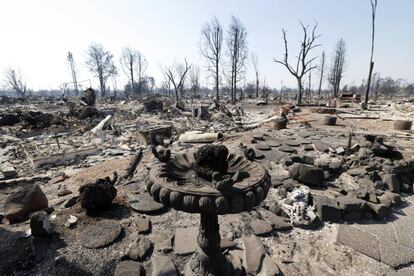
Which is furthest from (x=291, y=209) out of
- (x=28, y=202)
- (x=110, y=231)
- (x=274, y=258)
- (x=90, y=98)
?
(x=90, y=98)

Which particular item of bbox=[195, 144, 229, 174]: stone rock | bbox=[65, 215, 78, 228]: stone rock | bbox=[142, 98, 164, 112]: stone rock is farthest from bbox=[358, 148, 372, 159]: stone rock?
bbox=[142, 98, 164, 112]: stone rock

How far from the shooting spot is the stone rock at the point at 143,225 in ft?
12.0

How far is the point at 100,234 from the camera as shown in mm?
3564

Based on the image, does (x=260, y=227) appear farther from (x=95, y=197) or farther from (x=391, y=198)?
(x=95, y=197)

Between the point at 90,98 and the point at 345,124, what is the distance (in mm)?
19913

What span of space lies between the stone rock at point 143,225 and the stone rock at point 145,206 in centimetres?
24

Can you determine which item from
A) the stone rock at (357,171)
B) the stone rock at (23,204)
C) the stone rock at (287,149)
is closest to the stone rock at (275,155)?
the stone rock at (287,149)

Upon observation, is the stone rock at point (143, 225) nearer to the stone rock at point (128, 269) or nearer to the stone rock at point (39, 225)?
the stone rock at point (128, 269)

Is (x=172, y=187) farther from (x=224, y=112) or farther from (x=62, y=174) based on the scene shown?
(x=224, y=112)

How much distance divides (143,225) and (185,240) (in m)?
0.81

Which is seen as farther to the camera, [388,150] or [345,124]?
[345,124]

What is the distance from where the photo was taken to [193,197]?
196 cm

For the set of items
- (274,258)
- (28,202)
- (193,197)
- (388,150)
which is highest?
(193,197)

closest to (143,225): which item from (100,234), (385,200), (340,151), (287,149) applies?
(100,234)
